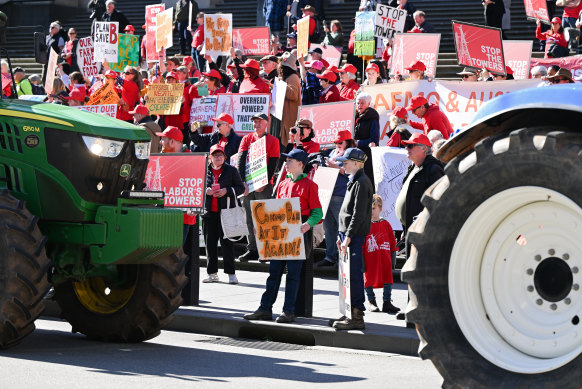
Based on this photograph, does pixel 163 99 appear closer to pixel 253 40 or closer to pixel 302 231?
pixel 253 40

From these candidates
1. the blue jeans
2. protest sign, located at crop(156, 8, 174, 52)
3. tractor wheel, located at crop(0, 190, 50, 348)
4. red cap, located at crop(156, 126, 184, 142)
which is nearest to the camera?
tractor wheel, located at crop(0, 190, 50, 348)

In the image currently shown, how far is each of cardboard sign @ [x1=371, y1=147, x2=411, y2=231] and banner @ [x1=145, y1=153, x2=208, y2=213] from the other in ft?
9.37

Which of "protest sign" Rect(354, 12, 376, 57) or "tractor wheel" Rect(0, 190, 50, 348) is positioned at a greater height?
"protest sign" Rect(354, 12, 376, 57)

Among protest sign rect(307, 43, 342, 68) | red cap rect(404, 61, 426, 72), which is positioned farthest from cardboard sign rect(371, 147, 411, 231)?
protest sign rect(307, 43, 342, 68)

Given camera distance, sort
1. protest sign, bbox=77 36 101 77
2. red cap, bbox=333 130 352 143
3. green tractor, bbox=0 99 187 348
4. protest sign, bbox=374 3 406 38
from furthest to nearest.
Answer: protest sign, bbox=77 36 101 77
protest sign, bbox=374 3 406 38
red cap, bbox=333 130 352 143
green tractor, bbox=0 99 187 348

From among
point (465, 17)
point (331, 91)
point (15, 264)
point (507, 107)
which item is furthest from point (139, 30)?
point (507, 107)

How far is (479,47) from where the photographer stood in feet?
57.0

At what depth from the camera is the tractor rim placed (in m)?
5.23

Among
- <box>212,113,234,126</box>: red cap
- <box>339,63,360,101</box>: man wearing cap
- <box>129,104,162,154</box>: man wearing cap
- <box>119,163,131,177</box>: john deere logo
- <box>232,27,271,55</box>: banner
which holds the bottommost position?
<box>129,104,162,154</box>: man wearing cap

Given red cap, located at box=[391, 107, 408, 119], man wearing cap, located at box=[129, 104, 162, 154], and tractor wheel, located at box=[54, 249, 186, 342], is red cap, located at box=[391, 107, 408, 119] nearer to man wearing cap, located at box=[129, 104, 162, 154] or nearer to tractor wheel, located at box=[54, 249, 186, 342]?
man wearing cap, located at box=[129, 104, 162, 154]

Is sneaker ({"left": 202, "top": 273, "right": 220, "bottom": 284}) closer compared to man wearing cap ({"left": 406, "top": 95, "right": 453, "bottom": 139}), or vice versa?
man wearing cap ({"left": 406, "top": 95, "right": 453, "bottom": 139})

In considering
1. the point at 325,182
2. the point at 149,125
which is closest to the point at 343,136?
the point at 325,182

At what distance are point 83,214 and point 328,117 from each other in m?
6.78

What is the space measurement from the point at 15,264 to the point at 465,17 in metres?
20.0
